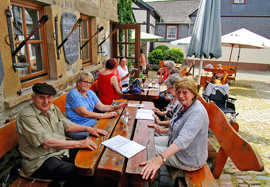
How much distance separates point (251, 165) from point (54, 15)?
3.61m

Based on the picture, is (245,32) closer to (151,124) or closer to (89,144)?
(151,124)

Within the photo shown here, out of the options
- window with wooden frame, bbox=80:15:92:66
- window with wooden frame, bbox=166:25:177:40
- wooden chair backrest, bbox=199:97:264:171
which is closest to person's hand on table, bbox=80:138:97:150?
wooden chair backrest, bbox=199:97:264:171

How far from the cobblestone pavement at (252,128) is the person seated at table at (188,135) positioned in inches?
43.3

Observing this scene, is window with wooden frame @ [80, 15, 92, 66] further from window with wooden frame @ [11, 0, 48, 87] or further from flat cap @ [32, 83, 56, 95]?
flat cap @ [32, 83, 56, 95]

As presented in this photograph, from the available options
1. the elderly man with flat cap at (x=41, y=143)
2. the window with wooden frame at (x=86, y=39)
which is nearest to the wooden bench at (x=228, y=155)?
the elderly man with flat cap at (x=41, y=143)

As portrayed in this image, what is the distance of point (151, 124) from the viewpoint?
2719mm

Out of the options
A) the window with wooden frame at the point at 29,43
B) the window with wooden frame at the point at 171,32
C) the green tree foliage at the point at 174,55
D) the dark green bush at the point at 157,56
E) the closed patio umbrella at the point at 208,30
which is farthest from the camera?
the window with wooden frame at the point at 171,32

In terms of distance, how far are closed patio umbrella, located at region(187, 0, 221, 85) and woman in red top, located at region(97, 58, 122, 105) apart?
7.62 ft

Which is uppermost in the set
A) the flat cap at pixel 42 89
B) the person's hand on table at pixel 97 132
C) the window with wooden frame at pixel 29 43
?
the window with wooden frame at pixel 29 43

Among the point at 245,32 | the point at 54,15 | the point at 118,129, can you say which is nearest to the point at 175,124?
the point at 118,129

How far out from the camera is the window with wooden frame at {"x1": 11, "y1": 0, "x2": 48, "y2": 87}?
2.87m

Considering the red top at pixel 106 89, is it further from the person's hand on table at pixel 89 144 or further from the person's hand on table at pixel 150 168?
the person's hand on table at pixel 150 168

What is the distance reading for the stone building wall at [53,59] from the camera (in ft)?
8.10

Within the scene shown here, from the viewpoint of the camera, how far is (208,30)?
4.94 m
